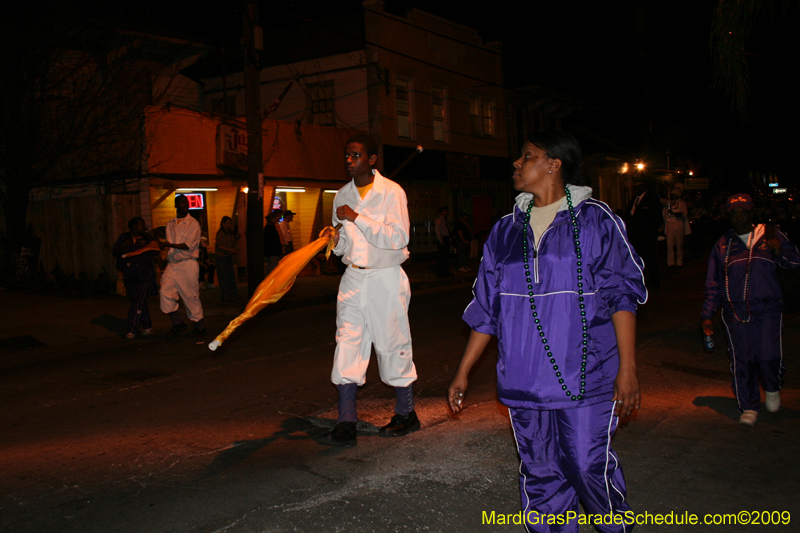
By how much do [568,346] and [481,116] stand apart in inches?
1022

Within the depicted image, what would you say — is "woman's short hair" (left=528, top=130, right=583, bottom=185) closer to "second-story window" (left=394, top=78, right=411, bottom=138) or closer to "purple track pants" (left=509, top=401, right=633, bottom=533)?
"purple track pants" (left=509, top=401, right=633, bottom=533)

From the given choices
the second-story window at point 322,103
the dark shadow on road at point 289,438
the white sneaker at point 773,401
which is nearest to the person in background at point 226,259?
the dark shadow on road at point 289,438

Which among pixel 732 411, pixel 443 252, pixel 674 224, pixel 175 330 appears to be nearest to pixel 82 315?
pixel 175 330

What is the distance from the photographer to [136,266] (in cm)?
988

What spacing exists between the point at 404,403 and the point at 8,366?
241 inches

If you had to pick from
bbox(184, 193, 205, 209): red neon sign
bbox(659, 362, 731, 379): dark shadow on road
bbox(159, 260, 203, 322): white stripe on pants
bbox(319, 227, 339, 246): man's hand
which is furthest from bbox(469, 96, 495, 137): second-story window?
bbox(319, 227, 339, 246): man's hand

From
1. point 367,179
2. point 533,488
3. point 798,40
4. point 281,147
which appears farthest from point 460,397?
point 281,147

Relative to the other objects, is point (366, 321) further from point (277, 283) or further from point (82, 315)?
point (82, 315)

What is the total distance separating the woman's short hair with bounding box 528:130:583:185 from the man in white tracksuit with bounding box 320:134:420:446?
1897 millimetres

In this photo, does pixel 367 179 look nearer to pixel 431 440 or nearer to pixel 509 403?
pixel 431 440

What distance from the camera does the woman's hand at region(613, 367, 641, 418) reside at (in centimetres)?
259

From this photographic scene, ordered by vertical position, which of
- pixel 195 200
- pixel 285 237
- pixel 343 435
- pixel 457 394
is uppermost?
pixel 195 200

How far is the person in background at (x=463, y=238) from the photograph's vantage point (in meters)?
19.3

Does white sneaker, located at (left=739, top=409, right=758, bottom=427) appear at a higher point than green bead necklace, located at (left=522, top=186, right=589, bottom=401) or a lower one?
lower
